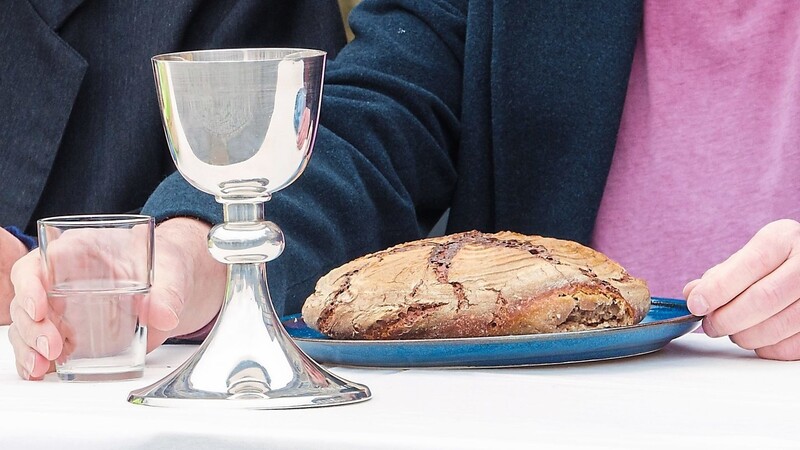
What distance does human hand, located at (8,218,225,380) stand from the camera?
2.51 ft

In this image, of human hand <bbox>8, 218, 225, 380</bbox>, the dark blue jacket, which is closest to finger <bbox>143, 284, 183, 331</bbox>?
human hand <bbox>8, 218, 225, 380</bbox>

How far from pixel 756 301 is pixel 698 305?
4cm

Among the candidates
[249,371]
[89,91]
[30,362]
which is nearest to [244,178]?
[249,371]

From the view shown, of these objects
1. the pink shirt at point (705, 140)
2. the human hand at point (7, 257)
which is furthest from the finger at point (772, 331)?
the human hand at point (7, 257)

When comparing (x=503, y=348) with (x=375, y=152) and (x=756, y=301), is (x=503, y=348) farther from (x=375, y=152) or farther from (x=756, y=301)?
(x=375, y=152)

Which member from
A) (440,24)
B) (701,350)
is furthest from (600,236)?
(701,350)

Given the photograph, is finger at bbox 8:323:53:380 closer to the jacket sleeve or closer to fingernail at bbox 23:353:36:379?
fingernail at bbox 23:353:36:379

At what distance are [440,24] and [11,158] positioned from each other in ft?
2.13

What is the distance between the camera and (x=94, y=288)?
2.55ft

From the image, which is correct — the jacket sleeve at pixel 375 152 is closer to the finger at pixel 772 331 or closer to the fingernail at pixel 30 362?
the fingernail at pixel 30 362

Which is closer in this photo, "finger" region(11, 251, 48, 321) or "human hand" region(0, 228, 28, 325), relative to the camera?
"finger" region(11, 251, 48, 321)

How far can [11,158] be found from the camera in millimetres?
1644

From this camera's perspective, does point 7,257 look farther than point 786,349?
Yes

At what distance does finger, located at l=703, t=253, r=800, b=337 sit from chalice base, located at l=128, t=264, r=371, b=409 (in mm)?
295
